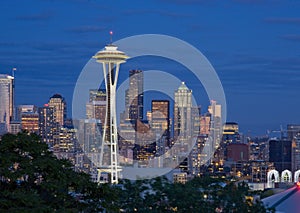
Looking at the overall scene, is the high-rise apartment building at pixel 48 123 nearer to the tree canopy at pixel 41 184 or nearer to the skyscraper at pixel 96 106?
the skyscraper at pixel 96 106

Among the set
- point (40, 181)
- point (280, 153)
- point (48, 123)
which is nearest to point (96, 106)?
point (48, 123)

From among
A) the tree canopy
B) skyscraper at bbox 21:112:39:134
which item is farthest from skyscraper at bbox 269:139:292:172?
the tree canopy

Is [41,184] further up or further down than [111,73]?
further down

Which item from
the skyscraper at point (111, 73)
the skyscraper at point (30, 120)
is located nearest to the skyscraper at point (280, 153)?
the skyscraper at point (30, 120)

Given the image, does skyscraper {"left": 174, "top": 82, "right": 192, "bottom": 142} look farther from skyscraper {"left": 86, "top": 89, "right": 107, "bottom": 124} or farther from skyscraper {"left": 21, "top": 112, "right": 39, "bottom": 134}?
skyscraper {"left": 21, "top": 112, "right": 39, "bottom": 134}

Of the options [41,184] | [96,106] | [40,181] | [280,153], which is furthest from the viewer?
[280,153]

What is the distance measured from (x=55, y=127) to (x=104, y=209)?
295ft

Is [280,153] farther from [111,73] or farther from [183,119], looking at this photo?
[111,73]

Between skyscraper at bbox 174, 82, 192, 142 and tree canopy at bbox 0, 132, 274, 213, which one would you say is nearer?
tree canopy at bbox 0, 132, 274, 213

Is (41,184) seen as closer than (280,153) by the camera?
Yes

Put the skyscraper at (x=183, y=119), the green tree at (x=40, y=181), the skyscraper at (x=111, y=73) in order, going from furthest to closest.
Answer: the skyscraper at (x=183, y=119) → the skyscraper at (x=111, y=73) → the green tree at (x=40, y=181)

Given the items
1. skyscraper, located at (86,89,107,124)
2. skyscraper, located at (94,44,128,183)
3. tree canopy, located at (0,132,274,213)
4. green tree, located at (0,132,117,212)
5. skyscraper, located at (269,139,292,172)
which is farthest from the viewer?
skyscraper, located at (269,139,292,172)

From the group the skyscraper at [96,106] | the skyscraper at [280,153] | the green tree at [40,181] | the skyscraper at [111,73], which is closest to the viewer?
the green tree at [40,181]

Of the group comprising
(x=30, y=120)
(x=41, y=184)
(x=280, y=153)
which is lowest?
(x=41, y=184)
